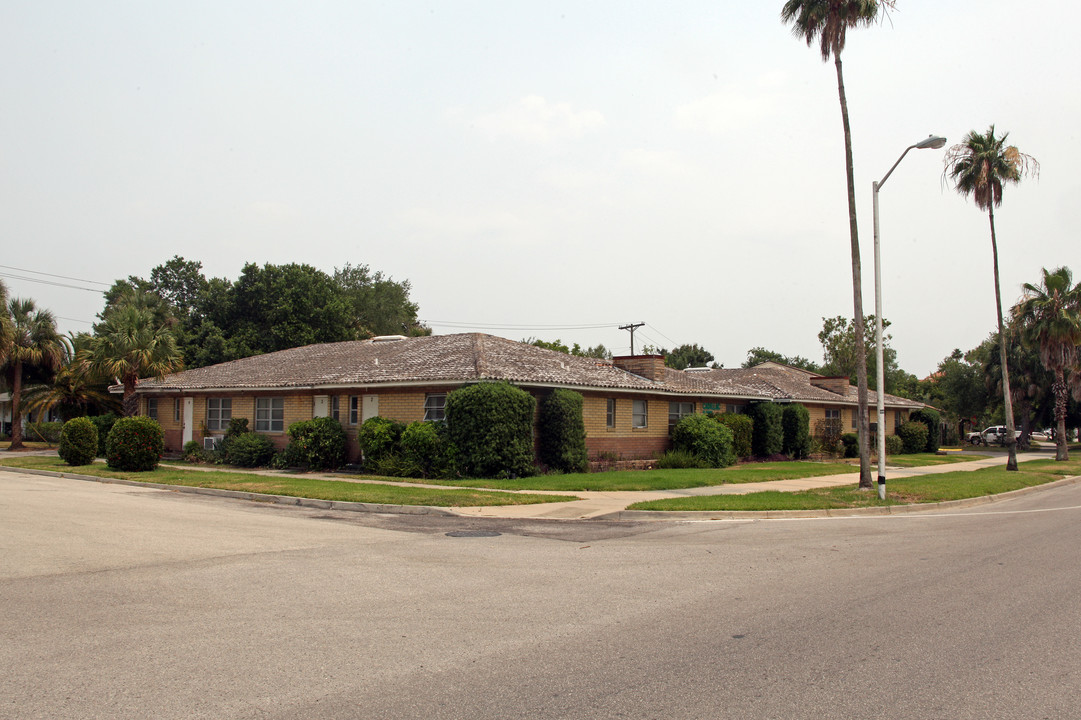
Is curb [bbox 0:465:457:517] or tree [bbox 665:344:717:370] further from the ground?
tree [bbox 665:344:717:370]

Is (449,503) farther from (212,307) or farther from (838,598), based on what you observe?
(212,307)

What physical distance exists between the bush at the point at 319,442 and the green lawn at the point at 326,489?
2.11 meters

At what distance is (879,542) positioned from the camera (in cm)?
1185

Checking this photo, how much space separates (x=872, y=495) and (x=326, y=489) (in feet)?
40.5

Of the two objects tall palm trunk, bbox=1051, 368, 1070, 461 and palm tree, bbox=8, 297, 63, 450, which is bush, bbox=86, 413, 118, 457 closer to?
palm tree, bbox=8, 297, 63, 450

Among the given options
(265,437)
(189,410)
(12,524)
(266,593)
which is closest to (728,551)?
(266,593)

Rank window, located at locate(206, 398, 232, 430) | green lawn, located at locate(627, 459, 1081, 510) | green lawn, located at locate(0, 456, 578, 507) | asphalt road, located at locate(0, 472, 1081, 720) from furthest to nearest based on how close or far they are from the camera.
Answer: window, located at locate(206, 398, 232, 430)
green lawn, located at locate(0, 456, 578, 507)
green lawn, located at locate(627, 459, 1081, 510)
asphalt road, located at locate(0, 472, 1081, 720)

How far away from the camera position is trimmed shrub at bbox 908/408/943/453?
45.1 metres

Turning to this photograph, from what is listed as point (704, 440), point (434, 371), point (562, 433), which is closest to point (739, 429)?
point (704, 440)

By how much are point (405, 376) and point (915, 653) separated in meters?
18.7

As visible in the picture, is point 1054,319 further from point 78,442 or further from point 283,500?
point 78,442

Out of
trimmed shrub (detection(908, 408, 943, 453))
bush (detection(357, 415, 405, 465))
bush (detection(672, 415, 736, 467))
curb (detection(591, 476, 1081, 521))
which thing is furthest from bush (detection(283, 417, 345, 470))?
trimmed shrub (detection(908, 408, 943, 453))

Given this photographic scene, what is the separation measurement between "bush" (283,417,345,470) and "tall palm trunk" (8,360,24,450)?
20.2 meters

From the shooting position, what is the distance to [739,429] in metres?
30.5
